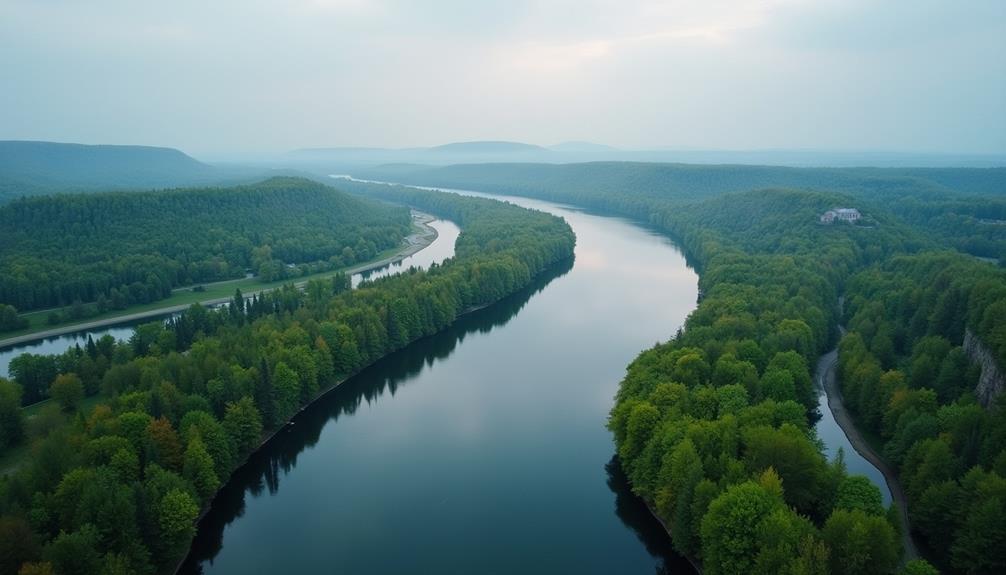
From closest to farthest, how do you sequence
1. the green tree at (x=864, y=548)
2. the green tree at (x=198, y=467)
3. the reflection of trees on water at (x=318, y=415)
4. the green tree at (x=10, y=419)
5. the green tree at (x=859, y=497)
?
1. the green tree at (x=864, y=548)
2. the green tree at (x=859, y=497)
3. the green tree at (x=198, y=467)
4. the reflection of trees on water at (x=318, y=415)
5. the green tree at (x=10, y=419)

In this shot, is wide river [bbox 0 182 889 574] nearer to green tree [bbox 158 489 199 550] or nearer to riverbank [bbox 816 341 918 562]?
riverbank [bbox 816 341 918 562]

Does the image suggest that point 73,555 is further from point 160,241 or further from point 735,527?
point 160,241

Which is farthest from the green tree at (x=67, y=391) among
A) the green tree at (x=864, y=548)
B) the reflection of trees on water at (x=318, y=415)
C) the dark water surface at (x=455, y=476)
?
the green tree at (x=864, y=548)

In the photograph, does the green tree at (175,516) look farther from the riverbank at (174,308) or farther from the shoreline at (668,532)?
the riverbank at (174,308)

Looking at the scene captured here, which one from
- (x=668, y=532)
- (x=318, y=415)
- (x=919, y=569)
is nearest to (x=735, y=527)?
(x=919, y=569)

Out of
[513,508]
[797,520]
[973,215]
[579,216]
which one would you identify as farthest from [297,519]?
[579,216]

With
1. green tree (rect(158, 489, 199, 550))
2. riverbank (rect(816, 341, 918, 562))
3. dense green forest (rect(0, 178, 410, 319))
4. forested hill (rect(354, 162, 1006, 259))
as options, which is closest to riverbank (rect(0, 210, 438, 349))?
dense green forest (rect(0, 178, 410, 319))

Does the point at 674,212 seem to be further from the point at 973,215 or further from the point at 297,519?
the point at 297,519
